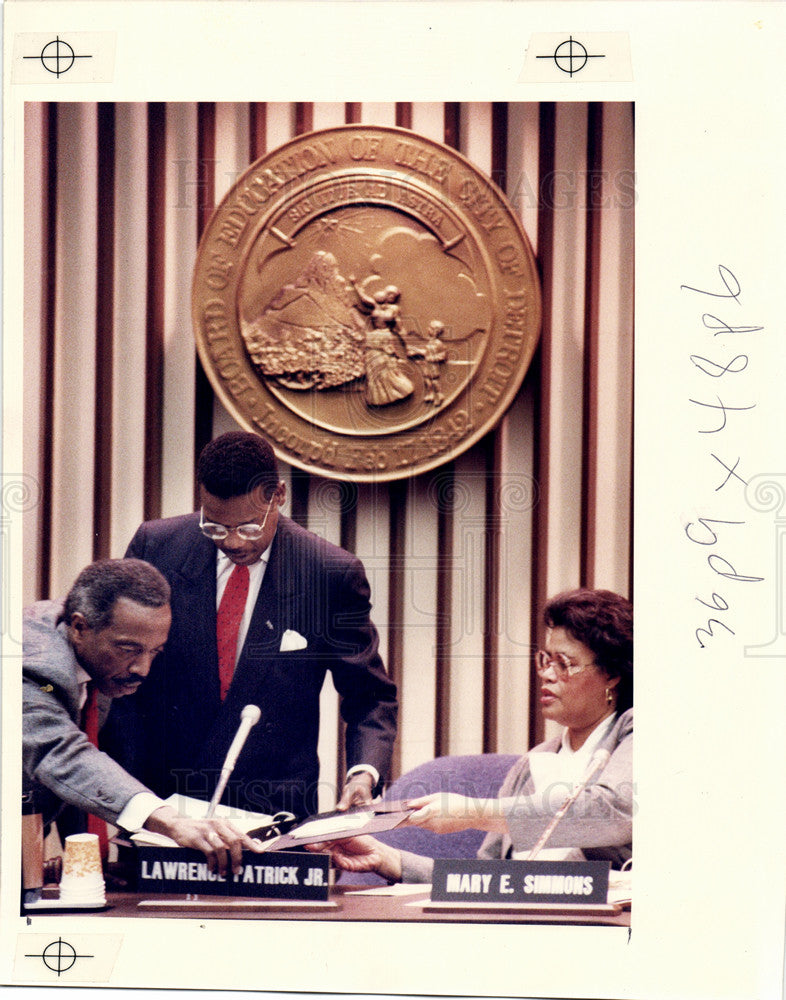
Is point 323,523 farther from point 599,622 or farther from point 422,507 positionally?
point 599,622

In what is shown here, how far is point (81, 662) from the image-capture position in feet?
11.7

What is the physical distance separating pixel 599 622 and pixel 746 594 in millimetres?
465

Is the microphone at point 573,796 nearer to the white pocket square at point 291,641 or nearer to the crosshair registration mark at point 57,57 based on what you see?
the white pocket square at point 291,641

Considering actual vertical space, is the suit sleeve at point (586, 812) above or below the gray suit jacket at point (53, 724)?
below

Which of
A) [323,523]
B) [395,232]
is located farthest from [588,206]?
[323,523]

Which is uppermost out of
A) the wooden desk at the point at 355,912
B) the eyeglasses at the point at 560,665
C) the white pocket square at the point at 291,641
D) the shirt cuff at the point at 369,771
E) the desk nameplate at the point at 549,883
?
the white pocket square at the point at 291,641

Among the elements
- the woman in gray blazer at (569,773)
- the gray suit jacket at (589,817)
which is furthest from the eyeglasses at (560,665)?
the gray suit jacket at (589,817)

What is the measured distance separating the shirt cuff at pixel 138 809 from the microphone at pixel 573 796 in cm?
119

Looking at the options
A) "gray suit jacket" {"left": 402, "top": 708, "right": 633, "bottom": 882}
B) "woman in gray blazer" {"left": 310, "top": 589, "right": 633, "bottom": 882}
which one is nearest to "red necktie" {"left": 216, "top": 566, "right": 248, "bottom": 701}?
"woman in gray blazer" {"left": 310, "top": 589, "right": 633, "bottom": 882}

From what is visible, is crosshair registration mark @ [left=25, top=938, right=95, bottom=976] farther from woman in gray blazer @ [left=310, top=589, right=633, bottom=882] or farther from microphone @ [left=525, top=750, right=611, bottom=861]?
microphone @ [left=525, top=750, right=611, bottom=861]

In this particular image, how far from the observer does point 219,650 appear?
3.57 meters

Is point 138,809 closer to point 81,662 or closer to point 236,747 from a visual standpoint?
point 236,747

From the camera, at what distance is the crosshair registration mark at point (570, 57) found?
Answer: 11.5 feet

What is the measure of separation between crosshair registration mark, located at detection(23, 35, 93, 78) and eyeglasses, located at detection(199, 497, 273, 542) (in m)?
1.47
